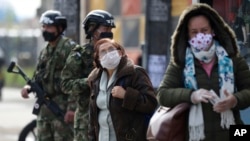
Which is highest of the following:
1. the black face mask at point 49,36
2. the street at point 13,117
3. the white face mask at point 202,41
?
the white face mask at point 202,41

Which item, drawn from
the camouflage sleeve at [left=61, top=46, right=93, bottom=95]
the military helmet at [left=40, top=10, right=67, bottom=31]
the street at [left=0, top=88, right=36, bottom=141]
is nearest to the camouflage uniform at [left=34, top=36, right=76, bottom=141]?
the military helmet at [left=40, top=10, right=67, bottom=31]

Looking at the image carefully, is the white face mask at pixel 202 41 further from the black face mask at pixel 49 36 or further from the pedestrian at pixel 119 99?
the black face mask at pixel 49 36

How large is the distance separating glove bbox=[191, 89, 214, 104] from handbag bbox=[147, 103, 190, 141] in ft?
0.47

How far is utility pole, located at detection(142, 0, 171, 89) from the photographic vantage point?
33.2ft

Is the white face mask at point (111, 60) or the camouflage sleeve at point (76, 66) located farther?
the camouflage sleeve at point (76, 66)

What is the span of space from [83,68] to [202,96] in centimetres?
250

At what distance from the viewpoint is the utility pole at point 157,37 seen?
1012 cm

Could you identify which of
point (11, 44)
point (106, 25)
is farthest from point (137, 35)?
point (11, 44)

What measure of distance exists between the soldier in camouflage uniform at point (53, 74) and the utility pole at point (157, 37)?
183cm

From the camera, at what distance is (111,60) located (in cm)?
620

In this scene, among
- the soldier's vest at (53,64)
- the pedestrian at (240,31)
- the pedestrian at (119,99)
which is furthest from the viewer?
the soldier's vest at (53,64)

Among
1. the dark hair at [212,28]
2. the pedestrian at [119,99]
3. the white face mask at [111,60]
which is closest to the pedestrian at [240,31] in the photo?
the pedestrian at [119,99]

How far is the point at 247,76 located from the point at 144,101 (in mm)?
1065

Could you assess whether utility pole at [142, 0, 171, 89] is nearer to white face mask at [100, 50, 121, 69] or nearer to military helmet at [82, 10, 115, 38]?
military helmet at [82, 10, 115, 38]
